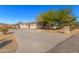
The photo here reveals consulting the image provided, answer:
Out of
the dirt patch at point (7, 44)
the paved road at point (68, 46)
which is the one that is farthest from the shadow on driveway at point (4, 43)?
the paved road at point (68, 46)

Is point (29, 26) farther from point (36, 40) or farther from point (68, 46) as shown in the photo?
point (68, 46)

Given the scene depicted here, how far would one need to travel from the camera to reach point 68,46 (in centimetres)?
337

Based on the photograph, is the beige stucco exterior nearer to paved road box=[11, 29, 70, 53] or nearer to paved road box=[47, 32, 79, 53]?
paved road box=[11, 29, 70, 53]

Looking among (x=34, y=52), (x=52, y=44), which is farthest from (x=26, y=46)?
(x=52, y=44)

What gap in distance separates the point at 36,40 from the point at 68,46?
0.46 meters

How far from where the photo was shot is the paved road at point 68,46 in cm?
334

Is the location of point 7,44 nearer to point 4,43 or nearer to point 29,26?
point 4,43

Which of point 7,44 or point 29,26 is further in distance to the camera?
point 29,26

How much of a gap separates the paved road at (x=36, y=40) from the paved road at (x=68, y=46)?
53mm

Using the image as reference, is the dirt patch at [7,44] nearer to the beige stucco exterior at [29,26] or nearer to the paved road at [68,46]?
the beige stucco exterior at [29,26]

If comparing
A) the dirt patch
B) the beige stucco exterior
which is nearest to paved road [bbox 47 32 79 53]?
the beige stucco exterior

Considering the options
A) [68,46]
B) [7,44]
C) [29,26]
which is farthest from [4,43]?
[68,46]

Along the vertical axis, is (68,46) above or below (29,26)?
below
